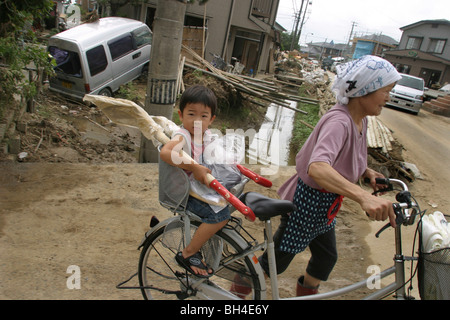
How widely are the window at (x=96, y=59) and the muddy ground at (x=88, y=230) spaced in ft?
14.0


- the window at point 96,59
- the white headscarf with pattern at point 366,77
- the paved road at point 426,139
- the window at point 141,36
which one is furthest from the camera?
the window at point 141,36

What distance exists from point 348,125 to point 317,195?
18.7 inches

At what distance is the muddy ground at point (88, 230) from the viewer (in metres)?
2.58

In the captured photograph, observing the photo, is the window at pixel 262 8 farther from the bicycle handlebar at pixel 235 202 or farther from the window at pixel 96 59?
the bicycle handlebar at pixel 235 202

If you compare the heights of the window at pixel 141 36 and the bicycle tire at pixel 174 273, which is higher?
the window at pixel 141 36

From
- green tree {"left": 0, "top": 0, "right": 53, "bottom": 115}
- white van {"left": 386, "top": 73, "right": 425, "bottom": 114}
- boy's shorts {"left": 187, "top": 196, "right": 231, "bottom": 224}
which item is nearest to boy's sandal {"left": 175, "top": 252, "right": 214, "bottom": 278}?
boy's shorts {"left": 187, "top": 196, "right": 231, "bottom": 224}

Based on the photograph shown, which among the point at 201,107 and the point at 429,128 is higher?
the point at 201,107

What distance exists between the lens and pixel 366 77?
6.50 feet

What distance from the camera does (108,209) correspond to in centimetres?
363

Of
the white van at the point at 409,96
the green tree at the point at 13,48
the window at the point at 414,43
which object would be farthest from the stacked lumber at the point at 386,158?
the window at the point at 414,43

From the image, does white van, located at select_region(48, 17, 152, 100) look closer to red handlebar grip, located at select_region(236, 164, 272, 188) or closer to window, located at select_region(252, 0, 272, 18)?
red handlebar grip, located at select_region(236, 164, 272, 188)

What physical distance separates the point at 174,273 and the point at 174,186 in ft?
2.24
